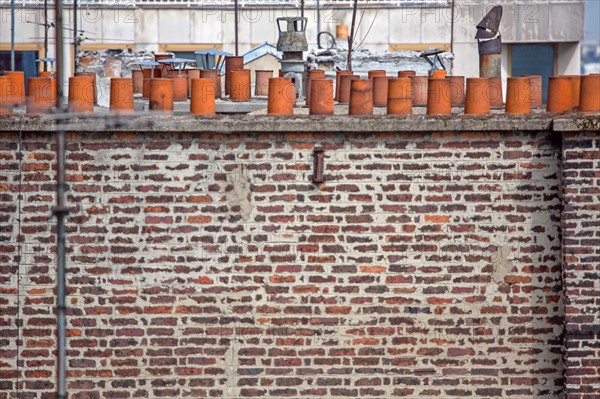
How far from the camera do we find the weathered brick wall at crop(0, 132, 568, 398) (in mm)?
11781

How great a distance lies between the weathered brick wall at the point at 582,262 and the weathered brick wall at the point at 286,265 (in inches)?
8.2

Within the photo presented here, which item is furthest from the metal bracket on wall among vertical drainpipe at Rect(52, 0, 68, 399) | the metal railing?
the metal railing

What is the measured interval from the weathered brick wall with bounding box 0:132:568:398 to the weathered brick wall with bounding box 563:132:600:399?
0.68 ft

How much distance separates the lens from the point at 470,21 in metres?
36.3

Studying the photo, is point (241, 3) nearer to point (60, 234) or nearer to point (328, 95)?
point (328, 95)

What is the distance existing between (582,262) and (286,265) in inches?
105

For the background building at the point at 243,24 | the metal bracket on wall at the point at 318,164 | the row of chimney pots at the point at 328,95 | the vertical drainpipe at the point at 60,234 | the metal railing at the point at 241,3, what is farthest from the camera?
the background building at the point at 243,24

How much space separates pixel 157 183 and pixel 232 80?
3.37m

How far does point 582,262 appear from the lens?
11.6 meters

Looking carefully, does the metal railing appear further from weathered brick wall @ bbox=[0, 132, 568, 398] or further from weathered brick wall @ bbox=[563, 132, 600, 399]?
weathered brick wall @ bbox=[563, 132, 600, 399]

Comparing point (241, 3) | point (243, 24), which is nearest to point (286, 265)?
point (241, 3)

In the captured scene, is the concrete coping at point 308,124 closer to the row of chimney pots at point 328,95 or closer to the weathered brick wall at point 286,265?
the weathered brick wall at point 286,265

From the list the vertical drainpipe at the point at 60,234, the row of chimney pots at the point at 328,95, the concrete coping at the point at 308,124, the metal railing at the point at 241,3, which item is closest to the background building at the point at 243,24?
the metal railing at the point at 241,3

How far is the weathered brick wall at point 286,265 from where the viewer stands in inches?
464
